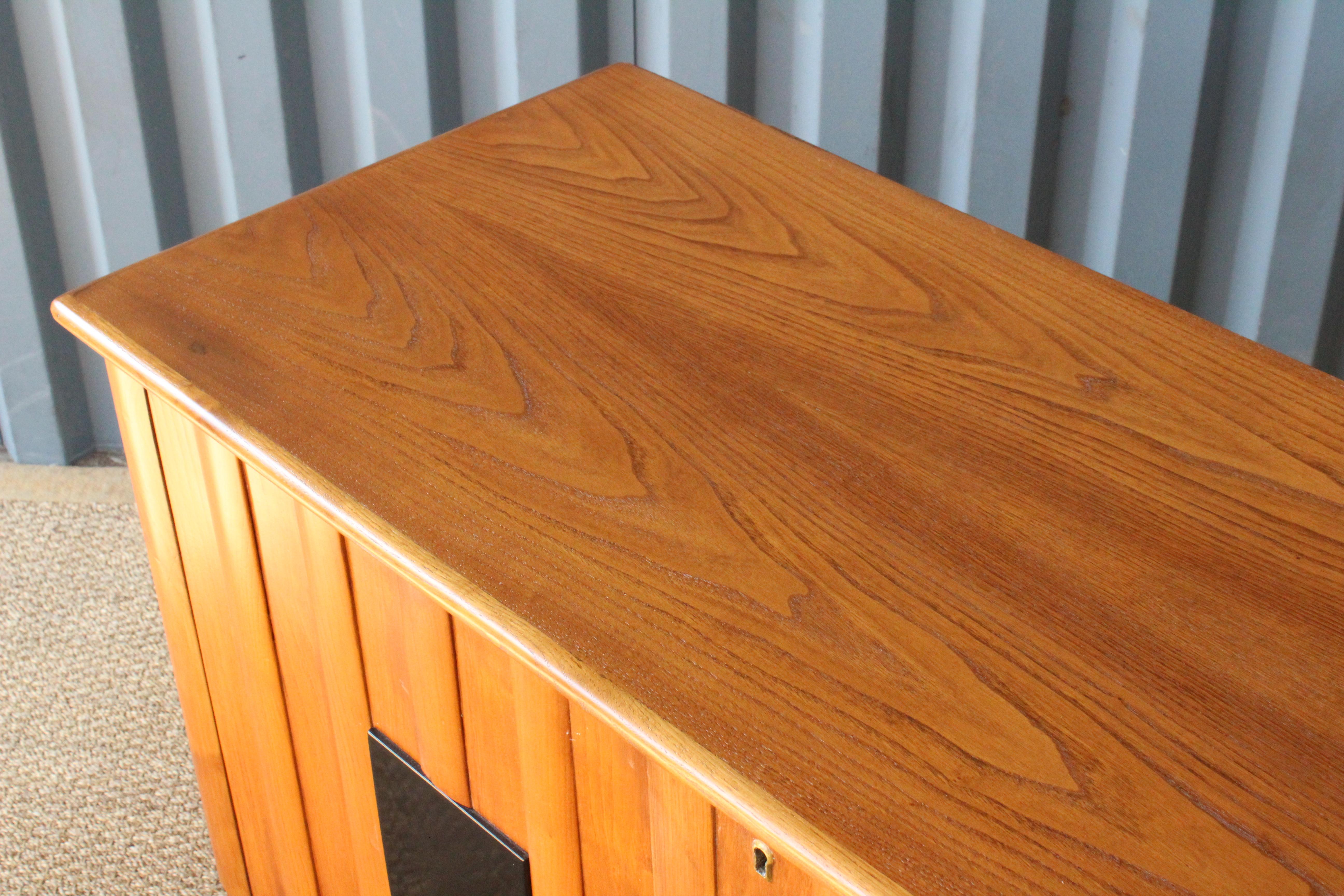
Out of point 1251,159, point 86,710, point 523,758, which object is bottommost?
point 86,710

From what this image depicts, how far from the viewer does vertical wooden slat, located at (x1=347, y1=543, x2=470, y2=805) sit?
75 centimetres

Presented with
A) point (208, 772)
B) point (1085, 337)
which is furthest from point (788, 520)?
point (208, 772)

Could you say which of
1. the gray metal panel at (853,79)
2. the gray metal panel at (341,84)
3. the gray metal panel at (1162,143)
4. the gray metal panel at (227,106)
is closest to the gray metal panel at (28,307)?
the gray metal panel at (227,106)

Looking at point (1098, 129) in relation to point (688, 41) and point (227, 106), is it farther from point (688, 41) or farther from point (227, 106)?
point (227, 106)

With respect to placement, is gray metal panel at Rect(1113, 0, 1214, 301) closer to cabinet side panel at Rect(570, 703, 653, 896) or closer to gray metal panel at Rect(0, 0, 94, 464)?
cabinet side panel at Rect(570, 703, 653, 896)

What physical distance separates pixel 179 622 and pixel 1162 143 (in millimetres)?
1185

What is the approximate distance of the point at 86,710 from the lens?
57.4 inches

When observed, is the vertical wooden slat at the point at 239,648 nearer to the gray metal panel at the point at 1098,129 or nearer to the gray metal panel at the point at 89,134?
the gray metal panel at the point at 89,134

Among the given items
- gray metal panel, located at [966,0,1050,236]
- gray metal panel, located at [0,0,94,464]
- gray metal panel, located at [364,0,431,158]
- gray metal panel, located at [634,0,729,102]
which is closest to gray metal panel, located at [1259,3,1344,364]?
gray metal panel, located at [966,0,1050,236]

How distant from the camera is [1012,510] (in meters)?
0.66

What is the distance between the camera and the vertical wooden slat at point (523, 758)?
0.70 meters

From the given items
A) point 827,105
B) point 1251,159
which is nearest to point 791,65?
point 827,105

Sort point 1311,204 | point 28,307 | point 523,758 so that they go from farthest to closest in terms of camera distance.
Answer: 1. point 28,307
2. point 1311,204
3. point 523,758

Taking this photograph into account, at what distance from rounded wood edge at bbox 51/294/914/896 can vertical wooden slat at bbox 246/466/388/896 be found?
76 millimetres
